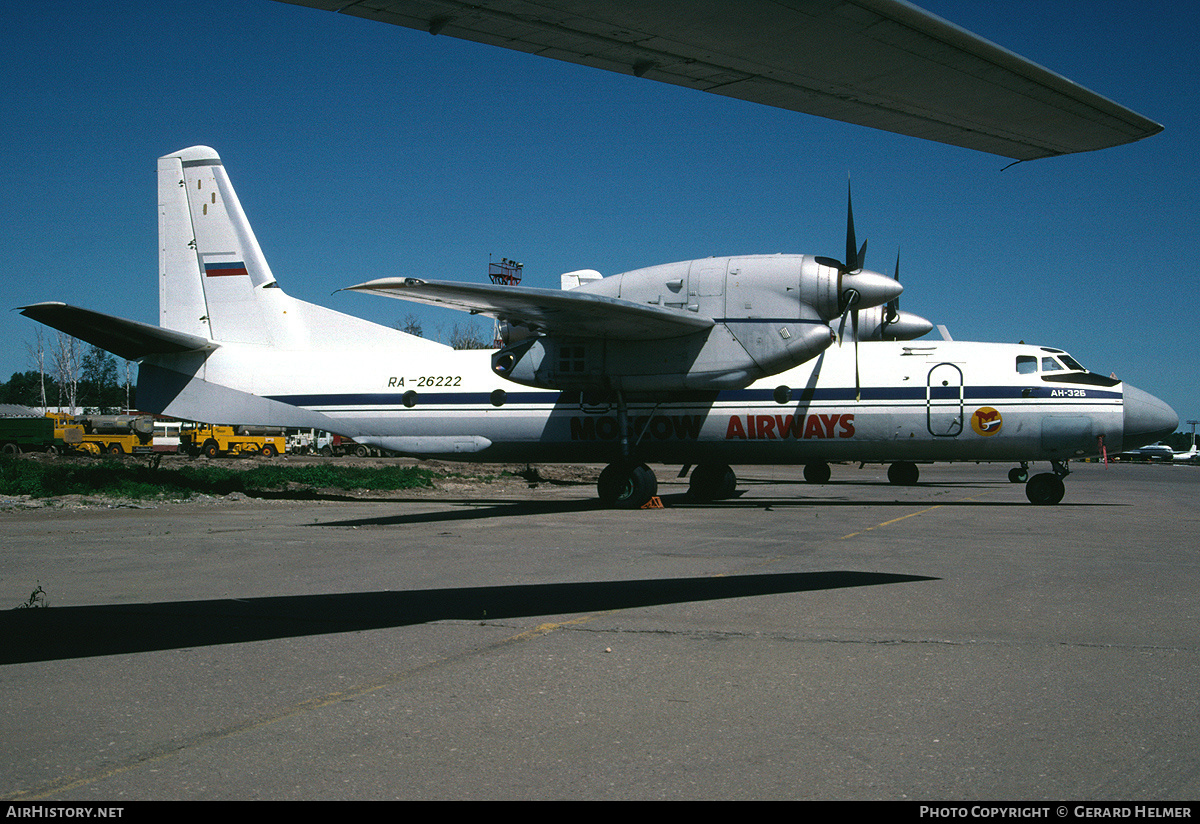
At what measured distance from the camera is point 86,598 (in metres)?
6.79

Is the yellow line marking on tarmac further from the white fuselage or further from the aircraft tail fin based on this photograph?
the aircraft tail fin

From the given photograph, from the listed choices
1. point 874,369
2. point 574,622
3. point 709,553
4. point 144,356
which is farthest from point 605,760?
point 144,356

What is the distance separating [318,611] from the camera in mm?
6320

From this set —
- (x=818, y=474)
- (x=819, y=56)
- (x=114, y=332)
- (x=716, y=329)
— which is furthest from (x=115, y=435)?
(x=819, y=56)

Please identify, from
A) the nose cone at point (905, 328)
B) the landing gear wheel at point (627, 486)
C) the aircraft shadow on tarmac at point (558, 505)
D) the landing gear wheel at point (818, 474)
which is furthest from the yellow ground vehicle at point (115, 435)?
the nose cone at point (905, 328)

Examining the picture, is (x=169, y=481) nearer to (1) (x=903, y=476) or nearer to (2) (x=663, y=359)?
(2) (x=663, y=359)

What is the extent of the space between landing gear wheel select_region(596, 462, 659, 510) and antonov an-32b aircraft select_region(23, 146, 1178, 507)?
40mm

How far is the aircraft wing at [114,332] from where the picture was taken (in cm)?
1606

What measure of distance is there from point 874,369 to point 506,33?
14.2 meters

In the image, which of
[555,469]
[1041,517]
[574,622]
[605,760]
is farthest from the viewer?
[555,469]

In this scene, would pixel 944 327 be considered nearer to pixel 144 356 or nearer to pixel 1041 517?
pixel 1041 517

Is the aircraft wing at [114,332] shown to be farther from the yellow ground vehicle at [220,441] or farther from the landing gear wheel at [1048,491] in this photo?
the yellow ground vehicle at [220,441]

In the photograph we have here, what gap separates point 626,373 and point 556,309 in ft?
8.42

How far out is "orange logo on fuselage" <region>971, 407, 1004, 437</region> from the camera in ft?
55.6
